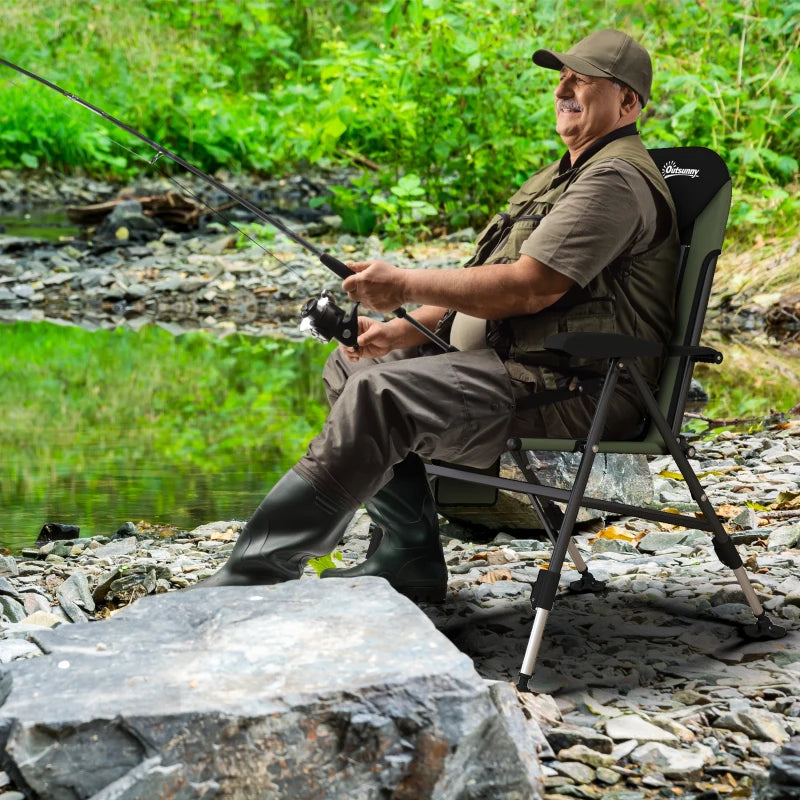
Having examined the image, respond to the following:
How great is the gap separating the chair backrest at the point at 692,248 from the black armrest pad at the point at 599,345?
0.24 meters

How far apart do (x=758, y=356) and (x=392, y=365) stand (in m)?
5.72

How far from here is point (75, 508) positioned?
4.56 metres

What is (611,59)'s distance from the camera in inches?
110

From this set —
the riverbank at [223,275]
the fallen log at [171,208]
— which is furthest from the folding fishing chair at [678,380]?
the fallen log at [171,208]

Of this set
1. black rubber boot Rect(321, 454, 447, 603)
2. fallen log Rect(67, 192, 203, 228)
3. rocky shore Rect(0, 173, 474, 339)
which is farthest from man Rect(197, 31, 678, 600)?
fallen log Rect(67, 192, 203, 228)

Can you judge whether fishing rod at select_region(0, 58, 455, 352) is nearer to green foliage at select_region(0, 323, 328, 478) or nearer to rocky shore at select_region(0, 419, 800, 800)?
rocky shore at select_region(0, 419, 800, 800)

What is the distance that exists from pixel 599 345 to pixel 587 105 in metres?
0.65

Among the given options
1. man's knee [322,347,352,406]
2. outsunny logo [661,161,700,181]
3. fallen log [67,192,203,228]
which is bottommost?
fallen log [67,192,203,228]

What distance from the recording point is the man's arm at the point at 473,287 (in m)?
2.62

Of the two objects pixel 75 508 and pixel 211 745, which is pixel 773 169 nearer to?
pixel 75 508

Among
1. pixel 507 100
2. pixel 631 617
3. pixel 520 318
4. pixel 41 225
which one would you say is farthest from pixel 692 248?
A: pixel 41 225

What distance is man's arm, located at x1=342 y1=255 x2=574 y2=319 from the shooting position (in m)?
2.62

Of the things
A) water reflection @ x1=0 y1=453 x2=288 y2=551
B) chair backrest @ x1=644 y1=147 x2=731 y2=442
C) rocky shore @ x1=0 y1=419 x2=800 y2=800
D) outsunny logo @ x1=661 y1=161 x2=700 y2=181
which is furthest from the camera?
water reflection @ x1=0 y1=453 x2=288 y2=551

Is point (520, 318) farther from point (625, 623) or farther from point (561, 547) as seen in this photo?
point (625, 623)
